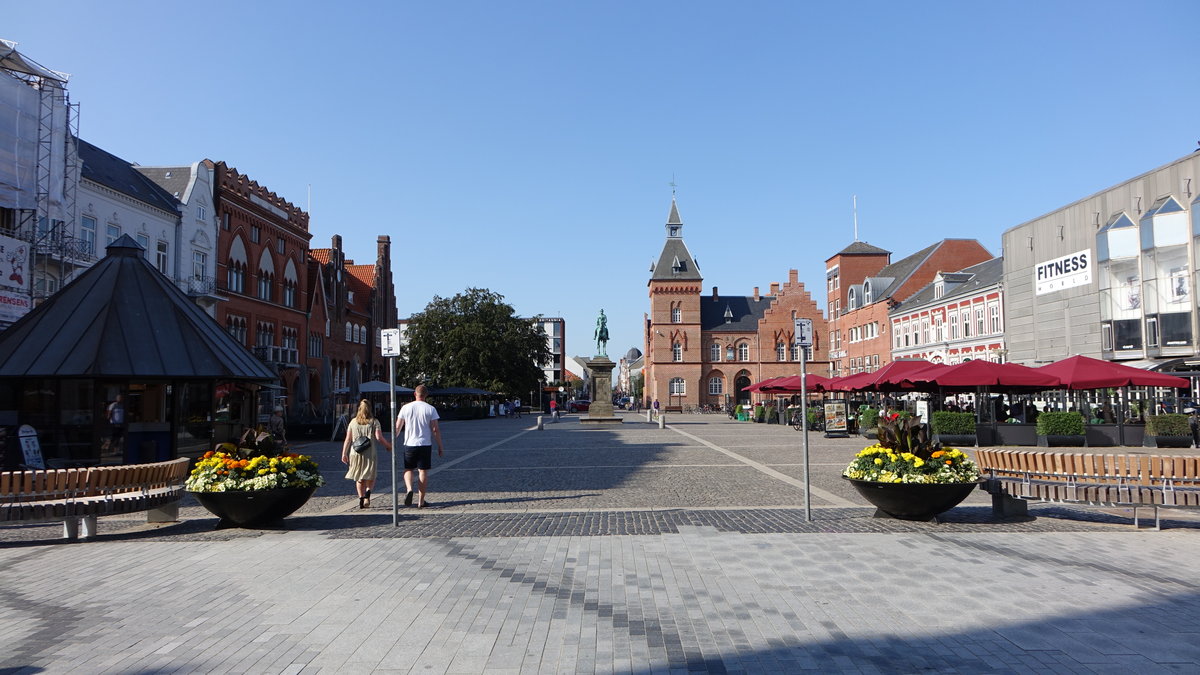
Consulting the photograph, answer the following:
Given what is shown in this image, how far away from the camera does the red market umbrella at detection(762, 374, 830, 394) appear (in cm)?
3676

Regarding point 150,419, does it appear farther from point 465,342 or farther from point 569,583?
point 465,342

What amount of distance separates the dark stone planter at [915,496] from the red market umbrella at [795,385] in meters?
25.1

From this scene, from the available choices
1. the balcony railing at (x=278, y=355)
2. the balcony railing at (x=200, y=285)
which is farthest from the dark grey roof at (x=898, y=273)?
the balcony railing at (x=200, y=285)

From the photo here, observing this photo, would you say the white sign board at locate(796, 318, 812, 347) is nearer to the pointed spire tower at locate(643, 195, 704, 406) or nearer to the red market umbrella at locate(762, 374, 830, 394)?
the red market umbrella at locate(762, 374, 830, 394)

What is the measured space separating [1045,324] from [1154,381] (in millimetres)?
15451

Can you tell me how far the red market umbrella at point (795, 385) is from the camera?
36.8 metres

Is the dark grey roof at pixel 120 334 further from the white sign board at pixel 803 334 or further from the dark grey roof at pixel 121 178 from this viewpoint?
the dark grey roof at pixel 121 178

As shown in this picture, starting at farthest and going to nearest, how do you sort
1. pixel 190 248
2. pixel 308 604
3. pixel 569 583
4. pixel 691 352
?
pixel 691 352 → pixel 190 248 → pixel 569 583 → pixel 308 604

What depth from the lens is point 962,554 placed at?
8.27 metres

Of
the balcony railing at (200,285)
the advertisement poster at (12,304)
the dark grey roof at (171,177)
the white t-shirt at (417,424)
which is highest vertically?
the dark grey roof at (171,177)

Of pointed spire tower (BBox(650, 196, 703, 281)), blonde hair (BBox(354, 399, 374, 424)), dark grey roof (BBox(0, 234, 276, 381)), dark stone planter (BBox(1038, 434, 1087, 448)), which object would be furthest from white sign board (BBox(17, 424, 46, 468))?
pointed spire tower (BBox(650, 196, 703, 281))

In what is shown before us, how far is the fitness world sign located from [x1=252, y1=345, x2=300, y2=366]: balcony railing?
124ft

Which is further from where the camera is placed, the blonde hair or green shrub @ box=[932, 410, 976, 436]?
green shrub @ box=[932, 410, 976, 436]

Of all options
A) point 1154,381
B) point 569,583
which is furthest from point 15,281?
point 1154,381
